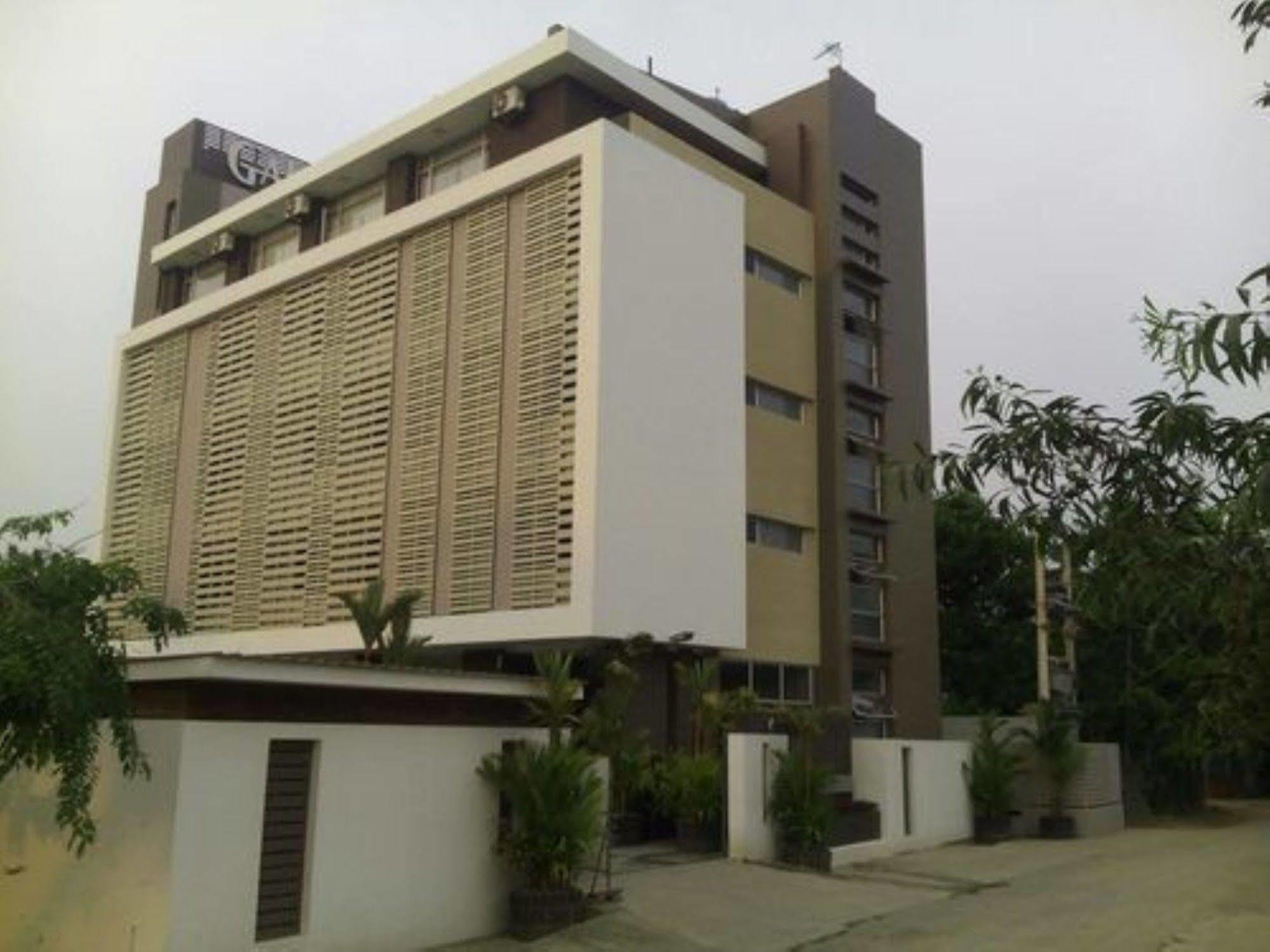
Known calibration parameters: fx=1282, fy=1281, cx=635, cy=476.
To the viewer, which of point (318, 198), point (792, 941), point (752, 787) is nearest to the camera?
point (792, 941)

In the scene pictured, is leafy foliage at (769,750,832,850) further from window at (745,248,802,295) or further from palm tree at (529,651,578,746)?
window at (745,248,802,295)

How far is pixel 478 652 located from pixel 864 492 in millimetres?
9000

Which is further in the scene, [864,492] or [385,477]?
[864,492]

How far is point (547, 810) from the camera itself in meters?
12.6

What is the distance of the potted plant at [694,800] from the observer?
1847 cm

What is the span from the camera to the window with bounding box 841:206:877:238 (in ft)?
87.7

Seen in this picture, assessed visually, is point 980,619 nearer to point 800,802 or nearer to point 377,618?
point 800,802

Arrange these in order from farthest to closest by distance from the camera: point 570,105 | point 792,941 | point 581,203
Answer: point 570,105 < point 581,203 < point 792,941

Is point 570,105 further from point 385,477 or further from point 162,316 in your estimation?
point 162,316

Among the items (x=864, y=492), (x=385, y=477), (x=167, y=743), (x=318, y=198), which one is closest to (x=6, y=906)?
(x=167, y=743)

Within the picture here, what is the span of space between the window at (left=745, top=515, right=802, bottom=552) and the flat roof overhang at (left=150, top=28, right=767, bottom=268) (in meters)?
7.61

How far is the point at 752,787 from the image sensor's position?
18156 mm

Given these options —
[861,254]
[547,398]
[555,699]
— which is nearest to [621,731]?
[555,699]

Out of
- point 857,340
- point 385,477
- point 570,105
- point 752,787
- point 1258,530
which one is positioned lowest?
point 752,787
